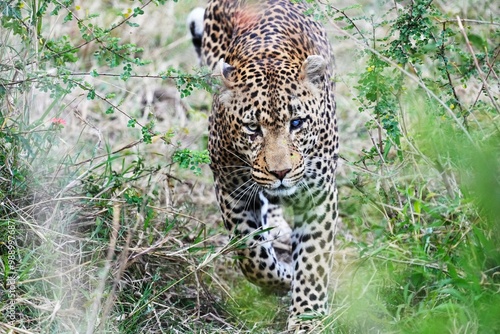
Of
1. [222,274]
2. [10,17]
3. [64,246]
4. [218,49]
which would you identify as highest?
[10,17]

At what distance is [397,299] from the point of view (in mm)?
6109

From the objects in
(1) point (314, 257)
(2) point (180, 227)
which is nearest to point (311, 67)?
(1) point (314, 257)

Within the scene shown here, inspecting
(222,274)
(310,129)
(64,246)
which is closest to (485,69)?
(310,129)

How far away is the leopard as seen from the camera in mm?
6168

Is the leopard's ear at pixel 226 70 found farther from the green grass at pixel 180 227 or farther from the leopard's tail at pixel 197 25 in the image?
the leopard's tail at pixel 197 25

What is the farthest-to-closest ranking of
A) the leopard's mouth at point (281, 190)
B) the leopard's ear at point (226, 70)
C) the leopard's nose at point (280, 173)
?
1. the leopard's ear at point (226, 70)
2. the leopard's mouth at point (281, 190)
3. the leopard's nose at point (280, 173)

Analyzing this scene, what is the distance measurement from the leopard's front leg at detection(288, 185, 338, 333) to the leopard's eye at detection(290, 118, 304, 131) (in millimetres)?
645

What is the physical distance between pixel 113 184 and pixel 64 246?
753 mm

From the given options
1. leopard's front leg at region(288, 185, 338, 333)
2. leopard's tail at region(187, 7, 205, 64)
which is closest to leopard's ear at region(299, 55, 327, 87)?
leopard's front leg at region(288, 185, 338, 333)

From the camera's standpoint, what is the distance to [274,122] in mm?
6160

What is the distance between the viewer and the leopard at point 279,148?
243 inches

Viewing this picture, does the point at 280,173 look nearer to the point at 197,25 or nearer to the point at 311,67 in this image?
the point at 311,67

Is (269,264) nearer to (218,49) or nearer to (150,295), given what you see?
(150,295)

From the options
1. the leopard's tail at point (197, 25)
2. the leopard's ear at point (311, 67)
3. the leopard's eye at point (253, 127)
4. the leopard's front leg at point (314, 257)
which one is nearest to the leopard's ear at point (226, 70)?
the leopard's eye at point (253, 127)
